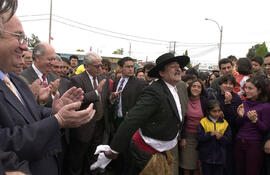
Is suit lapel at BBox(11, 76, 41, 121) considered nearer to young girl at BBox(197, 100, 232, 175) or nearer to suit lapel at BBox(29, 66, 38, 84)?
suit lapel at BBox(29, 66, 38, 84)

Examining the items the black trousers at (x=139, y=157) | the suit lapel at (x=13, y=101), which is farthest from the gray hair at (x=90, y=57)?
the suit lapel at (x=13, y=101)

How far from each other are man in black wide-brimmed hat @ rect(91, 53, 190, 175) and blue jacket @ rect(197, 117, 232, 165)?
1.05 metres

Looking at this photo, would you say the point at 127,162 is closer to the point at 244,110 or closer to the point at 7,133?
the point at 244,110

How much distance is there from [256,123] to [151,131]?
182 cm

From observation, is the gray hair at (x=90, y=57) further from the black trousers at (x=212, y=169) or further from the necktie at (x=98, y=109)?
the black trousers at (x=212, y=169)

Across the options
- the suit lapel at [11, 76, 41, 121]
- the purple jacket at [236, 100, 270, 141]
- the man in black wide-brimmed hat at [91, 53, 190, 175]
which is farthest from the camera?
the purple jacket at [236, 100, 270, 141]

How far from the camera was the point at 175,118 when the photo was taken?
2.70 m

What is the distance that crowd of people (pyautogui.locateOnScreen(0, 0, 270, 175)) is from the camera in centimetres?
140

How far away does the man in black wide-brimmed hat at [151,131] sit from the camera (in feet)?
7.98

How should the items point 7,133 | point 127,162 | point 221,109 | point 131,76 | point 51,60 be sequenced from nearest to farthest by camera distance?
1. point 7,133
2. point 51,60
3. point 221,109
4. point 127,162
5. point 131,76

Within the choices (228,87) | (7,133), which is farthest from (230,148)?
(7,133)

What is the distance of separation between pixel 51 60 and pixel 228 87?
10.2ft

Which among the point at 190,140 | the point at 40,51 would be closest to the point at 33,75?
the point at 40,51

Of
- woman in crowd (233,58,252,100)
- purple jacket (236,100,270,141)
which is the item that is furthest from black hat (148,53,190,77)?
woman in crowd (233,58,252,100)
